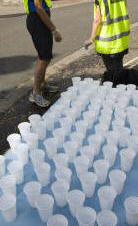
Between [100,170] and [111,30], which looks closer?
[100,170]

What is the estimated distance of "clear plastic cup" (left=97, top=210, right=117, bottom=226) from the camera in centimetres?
140

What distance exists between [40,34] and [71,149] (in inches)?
85.3

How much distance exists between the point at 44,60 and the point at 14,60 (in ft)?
8.86

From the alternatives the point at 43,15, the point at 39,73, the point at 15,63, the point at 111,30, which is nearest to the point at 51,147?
the point at 111,30

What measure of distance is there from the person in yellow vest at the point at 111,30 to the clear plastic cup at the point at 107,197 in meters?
1.78

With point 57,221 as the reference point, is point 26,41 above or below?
below

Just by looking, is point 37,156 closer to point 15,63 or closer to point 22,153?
point 22,153

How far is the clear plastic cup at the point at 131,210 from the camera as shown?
143 centimetres

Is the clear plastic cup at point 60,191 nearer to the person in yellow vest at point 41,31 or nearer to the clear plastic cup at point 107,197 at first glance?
the clear plastic cup at point 107,197

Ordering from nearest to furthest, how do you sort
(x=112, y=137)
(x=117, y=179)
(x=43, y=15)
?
1. (x=117, y=179)
2. (x=112, y=137)
3. (x=43, y=15)

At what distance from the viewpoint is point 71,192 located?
5.14ft

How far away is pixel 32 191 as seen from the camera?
1.61 m

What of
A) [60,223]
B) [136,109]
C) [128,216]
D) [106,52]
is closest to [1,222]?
[60,223]

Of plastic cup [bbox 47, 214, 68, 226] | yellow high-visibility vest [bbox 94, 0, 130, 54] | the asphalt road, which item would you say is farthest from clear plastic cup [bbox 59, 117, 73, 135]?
the asphalt road
